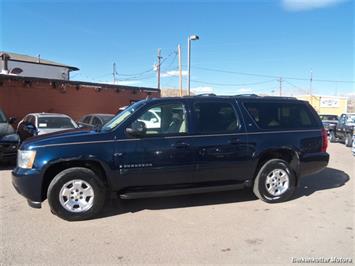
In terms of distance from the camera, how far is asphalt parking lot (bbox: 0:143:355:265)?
389cm

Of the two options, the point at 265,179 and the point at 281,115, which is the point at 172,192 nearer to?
the point at 265,179

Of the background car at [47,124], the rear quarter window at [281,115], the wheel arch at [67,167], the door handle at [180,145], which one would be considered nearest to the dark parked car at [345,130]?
the rear quarter window at [281,115]

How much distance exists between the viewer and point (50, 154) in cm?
489

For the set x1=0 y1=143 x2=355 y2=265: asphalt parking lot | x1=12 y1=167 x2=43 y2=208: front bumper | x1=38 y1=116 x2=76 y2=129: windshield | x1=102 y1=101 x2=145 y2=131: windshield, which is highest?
x1=102 y1=101 x2=145 y2=131: windshield

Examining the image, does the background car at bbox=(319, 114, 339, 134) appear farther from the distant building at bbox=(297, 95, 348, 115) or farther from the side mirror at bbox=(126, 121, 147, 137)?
the distant building at bbox=(297, 95, 348, 115)

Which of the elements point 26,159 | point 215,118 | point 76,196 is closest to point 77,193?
point 76,196

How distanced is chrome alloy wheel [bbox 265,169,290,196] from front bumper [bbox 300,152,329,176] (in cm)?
43

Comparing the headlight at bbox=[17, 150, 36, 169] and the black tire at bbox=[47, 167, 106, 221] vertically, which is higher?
the headlight at bbox=[17, 150, 36, 169]

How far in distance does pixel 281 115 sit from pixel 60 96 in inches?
641

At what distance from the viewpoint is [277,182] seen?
609 centimetres

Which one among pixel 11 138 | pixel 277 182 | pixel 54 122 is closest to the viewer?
pixel 277 182

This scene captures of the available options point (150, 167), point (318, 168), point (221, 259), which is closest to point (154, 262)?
point (221, 259)

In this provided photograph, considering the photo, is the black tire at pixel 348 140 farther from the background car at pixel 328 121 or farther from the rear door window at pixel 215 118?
the rear door window at pixel 215 118

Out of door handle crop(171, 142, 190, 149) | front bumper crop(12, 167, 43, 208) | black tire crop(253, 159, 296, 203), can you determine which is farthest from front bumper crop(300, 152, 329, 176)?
front bumper crop(12, 167, 43, 208)
